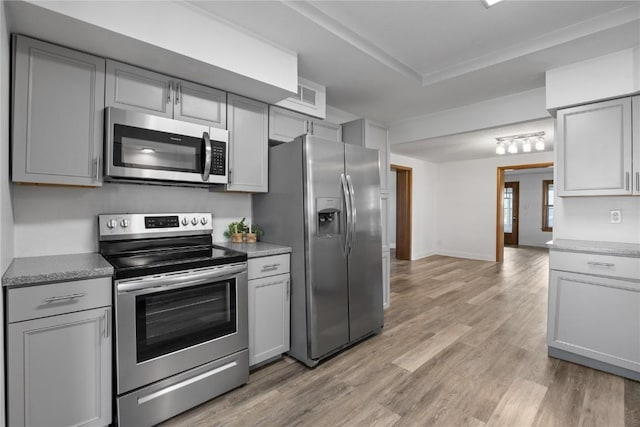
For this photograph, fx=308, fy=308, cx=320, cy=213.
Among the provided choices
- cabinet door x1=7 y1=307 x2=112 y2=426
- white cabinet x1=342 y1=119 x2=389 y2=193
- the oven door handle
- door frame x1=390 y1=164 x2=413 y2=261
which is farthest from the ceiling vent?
door frame x1=390 y1=164 x2=413 y2=261

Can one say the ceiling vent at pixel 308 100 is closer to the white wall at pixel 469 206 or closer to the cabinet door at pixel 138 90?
the cabinet door at pixel 138 90

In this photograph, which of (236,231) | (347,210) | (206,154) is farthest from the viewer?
(236,231)

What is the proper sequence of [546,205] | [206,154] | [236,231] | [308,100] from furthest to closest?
[546,205] → [308,100] → [236,231] → [206,154]

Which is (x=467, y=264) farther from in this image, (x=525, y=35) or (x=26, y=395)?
(x=26, y=395)

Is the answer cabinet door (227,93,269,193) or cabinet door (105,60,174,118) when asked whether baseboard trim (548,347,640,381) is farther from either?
cabinet door (105,60,174,118)

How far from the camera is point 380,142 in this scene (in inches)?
147

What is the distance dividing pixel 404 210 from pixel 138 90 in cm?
594

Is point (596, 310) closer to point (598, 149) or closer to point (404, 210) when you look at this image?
point (598, 149)

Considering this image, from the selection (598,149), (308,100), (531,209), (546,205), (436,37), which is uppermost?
(436,37)

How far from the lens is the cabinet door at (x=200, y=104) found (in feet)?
7.31

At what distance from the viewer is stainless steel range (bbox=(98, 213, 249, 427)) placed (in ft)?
5.55

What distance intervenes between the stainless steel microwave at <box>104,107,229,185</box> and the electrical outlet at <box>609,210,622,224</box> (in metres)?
3.34

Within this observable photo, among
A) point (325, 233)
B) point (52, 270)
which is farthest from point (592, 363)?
point (52, 270)

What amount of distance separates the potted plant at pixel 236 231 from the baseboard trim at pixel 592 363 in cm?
280
